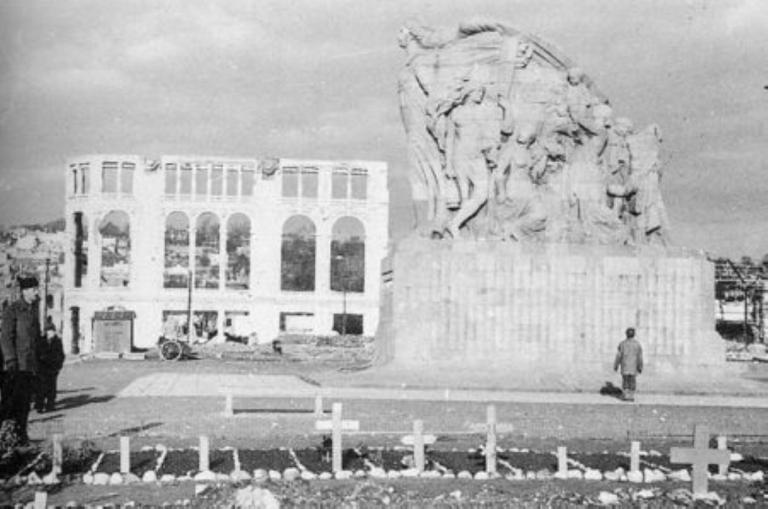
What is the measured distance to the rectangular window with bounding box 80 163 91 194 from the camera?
83.4 m

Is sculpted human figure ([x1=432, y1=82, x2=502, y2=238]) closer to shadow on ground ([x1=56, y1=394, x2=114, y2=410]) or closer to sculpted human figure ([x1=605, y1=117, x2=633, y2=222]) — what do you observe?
sculpted human figure ([x1=605, y1=117, x2=633, y2=222])

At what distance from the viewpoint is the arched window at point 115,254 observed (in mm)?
90000

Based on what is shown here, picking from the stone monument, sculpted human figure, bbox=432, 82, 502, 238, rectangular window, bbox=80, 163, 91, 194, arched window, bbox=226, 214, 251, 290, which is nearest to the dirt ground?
the stone monument

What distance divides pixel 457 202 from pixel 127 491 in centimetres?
1639

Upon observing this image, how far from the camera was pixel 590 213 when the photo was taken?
90.4 ft

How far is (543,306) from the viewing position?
26781 millimetres

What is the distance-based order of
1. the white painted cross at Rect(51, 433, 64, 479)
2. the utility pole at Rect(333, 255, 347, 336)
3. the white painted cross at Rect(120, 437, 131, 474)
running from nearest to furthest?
the white painted cross at Rect(51, 433, 64, 479) → the white painted cross at Rect(120, 437, 131, 474) → the utility pole at Rect(333, 255, 347, 336)

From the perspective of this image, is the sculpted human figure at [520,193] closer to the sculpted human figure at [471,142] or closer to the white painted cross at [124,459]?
the sculpted human figure at [471,142]

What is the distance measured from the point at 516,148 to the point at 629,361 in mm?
6559

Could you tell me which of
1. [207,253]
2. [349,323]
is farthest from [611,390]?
[207,253]

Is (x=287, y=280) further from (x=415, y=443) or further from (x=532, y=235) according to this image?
(x=415, y=443)

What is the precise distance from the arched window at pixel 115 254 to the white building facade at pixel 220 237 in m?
1.03

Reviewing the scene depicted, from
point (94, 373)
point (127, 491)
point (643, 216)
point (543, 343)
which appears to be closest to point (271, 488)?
point (127, 491)

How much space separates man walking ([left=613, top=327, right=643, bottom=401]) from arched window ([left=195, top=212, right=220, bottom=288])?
6911 cm
